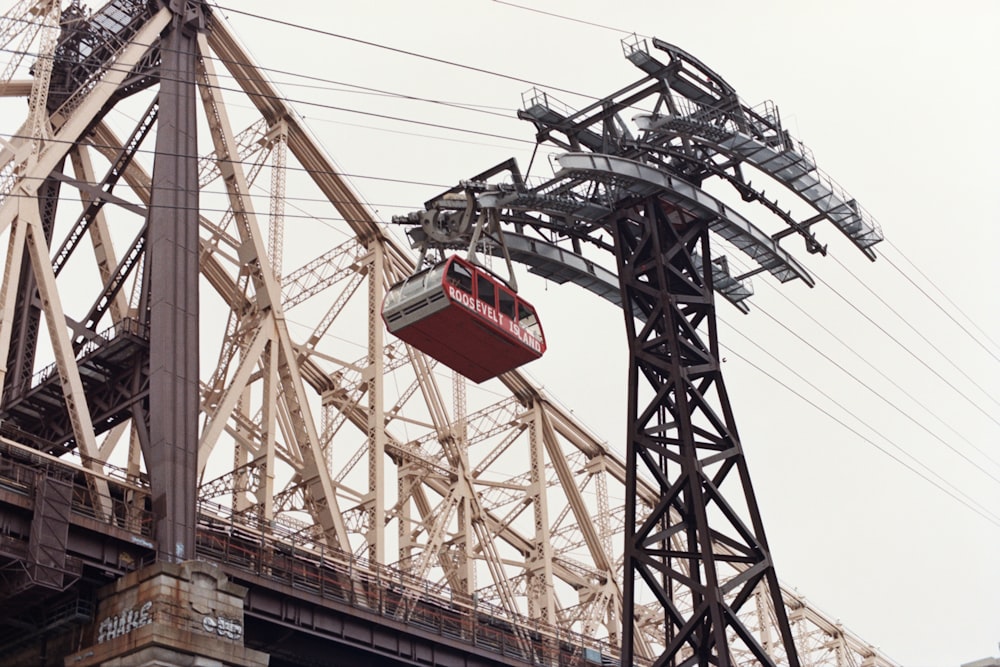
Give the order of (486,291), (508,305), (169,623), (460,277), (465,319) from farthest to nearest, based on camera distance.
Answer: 1. (508,305)
2. (486,291)
3. (460,277)
4. (465,319)
5. (169,623)

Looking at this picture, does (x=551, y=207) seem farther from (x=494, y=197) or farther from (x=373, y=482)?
(x=373, y=482)

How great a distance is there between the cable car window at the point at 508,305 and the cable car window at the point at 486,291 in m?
0.31

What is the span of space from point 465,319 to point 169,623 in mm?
10545

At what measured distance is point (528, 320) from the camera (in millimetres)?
37594

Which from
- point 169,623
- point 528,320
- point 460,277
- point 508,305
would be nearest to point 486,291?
point 508,305

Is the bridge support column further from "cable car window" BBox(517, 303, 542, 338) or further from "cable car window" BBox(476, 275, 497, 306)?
"cable car window" BBox(517, 303, 542, 338)

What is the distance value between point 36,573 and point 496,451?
3566 cm

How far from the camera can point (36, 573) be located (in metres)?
33.1

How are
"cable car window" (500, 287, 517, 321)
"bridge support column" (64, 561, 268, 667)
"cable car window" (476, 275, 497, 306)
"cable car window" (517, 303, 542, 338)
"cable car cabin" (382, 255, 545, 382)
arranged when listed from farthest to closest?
"cable car window" (517, 303, 542, 338), "cable car window" (500, 287, 517, 321), "cable car window" (476, 275, 497, 306), "cable car cabin" (382, 255, 545, 382), "bridge support column" (64, 561, 268, 667)

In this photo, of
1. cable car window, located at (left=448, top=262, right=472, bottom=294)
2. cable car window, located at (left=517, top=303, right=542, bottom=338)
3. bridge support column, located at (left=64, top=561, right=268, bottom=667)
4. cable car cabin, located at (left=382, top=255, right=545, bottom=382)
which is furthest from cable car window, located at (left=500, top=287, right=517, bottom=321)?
bridge support column, located at (left=64, top=561, right=268, bottom=667)

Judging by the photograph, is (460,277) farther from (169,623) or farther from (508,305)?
(169,623)

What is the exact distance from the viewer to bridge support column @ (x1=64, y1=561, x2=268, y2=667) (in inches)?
Result: 1337

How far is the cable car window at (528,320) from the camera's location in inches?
1469

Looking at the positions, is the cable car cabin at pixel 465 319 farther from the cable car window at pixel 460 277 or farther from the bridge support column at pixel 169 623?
the bridge support column at pixel 169 623
